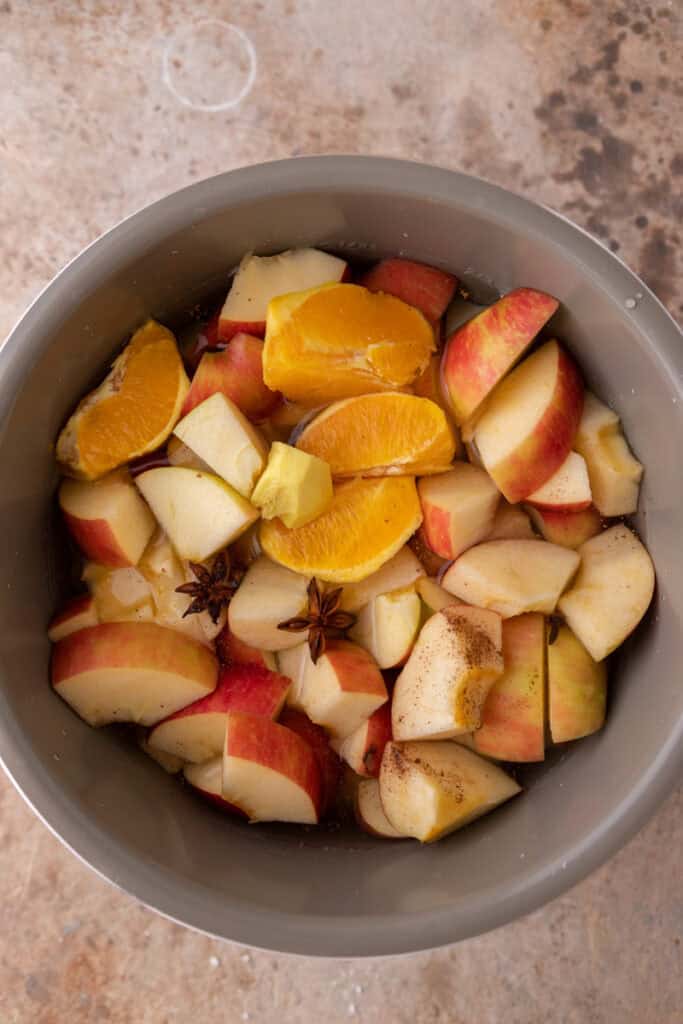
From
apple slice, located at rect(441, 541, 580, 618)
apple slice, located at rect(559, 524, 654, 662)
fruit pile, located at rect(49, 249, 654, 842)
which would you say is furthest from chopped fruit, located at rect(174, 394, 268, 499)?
apple slice, located at rect(559, 524, 654, 662)

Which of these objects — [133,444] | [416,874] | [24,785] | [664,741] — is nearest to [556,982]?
[416,874]

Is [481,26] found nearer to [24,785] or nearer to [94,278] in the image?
[94,278]

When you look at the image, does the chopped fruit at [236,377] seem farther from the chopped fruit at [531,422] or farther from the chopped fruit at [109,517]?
the chopped fruit at [531,422]

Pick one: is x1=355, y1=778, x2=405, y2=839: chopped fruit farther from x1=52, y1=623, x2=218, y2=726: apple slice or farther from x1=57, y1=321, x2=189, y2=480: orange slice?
x1=57, y1=321, x2=189, y2=480: orange slice

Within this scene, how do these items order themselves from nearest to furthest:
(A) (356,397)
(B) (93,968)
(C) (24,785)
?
(C) (24,785) → (A) (356,397) → (B) (93,968)

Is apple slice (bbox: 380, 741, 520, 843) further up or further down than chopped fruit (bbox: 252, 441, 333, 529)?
further down

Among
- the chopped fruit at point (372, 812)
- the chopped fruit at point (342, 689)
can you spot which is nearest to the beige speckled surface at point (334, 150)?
the chopped fruit at point (372, 812)
